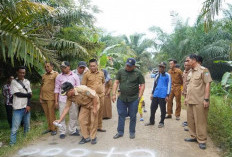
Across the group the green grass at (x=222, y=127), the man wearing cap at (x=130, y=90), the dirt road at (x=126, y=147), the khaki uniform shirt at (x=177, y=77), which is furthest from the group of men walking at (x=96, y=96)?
the khaki uniform shirt at (x=177, y=77)

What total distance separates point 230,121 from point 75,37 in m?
6.71

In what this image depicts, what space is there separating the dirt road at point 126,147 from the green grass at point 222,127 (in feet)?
0.58

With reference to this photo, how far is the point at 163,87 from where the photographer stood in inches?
226

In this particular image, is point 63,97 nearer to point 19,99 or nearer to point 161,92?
point 19,99

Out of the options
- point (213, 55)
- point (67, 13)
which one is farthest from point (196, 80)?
point (213, 55)

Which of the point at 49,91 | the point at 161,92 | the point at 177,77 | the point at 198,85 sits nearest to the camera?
the point at 198,85

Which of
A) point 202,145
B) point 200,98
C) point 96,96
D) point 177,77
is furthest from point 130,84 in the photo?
point 177,77

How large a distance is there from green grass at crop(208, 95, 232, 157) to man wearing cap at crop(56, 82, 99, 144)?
2444 millimetres

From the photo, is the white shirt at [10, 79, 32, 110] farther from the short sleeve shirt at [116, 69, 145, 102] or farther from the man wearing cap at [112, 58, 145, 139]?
the short sleeve shirt at [116, 69, 145, 102]

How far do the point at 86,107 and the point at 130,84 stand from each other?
41.0 inches

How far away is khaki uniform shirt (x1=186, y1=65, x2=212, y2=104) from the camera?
4.27 meters

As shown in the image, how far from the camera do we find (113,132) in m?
5.34

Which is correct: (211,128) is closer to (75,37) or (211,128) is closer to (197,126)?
(197,126)

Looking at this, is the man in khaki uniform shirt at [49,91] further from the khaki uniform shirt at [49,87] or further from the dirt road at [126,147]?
the dirt road at [126,147]
